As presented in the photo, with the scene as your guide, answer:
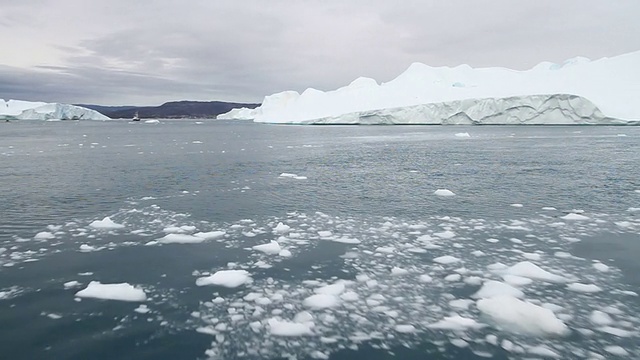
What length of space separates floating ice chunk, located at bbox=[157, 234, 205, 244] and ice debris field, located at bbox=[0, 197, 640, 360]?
32 mm

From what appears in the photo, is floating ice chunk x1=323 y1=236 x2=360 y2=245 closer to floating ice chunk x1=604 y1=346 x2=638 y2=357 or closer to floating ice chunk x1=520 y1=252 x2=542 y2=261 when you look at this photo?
floating ice chunk x1=520 y1=252 x2=542 y2=261

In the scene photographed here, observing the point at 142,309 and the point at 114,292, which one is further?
the point at 114,292

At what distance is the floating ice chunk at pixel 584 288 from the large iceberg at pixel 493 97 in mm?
49681

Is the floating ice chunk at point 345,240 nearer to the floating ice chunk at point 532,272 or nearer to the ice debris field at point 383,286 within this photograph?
the ice debris field at point 383,286

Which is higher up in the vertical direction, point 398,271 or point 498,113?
point 498,113

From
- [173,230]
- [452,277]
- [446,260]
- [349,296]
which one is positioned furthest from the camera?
[173,230]

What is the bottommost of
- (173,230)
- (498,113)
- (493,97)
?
(173,230)

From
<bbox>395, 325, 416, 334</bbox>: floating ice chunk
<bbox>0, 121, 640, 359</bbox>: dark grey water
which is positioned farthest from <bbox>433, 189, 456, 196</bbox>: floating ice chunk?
<bbox>395, 325, 416, 334</bbox>: floating ice chunk

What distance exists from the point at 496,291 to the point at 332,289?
1798mm

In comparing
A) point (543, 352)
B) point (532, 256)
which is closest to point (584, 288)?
point (532, 256)

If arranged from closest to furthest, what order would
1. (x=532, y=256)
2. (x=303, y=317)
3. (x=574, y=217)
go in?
(x=303, y=317)
(x=532, y=256)
(x=574, y=217)

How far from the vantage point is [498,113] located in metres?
52.4

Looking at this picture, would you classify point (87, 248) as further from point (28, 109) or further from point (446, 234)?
point (28, 109)

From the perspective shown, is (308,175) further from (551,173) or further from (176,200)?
(551,173)
